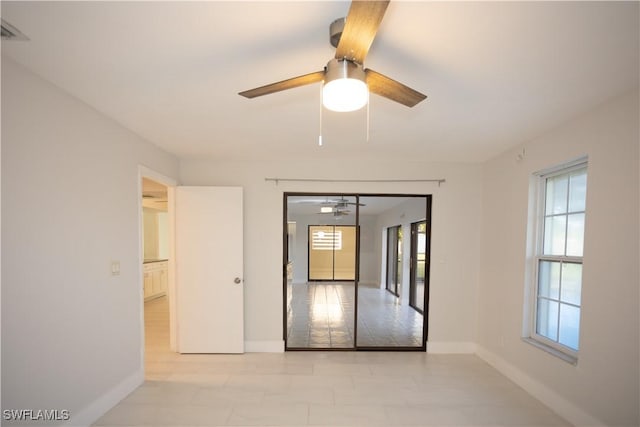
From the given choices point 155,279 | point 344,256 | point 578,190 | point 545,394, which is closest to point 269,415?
point 545,394

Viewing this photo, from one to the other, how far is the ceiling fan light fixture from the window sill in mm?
2676

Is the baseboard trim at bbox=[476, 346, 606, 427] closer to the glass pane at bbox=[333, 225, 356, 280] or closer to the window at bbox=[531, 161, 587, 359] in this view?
the window at bbox=[531, 161, 587, 359]

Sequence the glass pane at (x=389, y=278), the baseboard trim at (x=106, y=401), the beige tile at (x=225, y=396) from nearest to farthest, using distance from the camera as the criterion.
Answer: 1. the baseboard trim at (x=106, y=401)
2. the beige tile at (x=225, y=396)
3. the glass pane at (x=389, y=278)

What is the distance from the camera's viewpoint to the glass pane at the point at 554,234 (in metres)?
2.54

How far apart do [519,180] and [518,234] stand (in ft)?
1.82

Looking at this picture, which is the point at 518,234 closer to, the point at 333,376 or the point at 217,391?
the point at 333,376

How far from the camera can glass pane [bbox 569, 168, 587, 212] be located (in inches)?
91.2

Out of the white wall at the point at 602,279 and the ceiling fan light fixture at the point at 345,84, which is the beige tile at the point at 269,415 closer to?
the white wall at the point at 602,279

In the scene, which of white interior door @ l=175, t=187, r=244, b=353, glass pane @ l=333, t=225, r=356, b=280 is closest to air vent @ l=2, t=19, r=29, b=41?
white interior door @ l=175, t=187, r=244, b=353

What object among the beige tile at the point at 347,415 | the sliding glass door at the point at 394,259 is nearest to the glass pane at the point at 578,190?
the beige tile at the point at 347,415

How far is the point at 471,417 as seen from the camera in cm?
231

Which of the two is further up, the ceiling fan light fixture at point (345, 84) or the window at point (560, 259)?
the ceiling fan light fixture at point (345, 84)

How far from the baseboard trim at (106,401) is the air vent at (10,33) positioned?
233 cm

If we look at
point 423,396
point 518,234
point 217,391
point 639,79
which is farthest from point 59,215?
point 518,234
